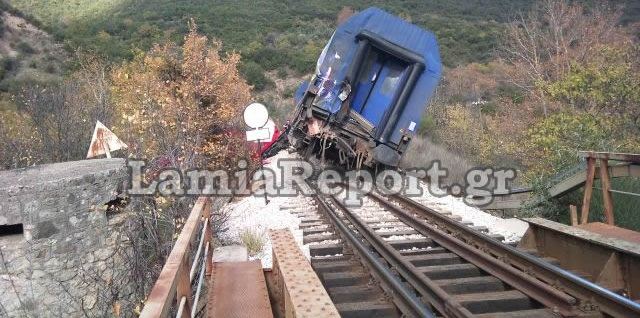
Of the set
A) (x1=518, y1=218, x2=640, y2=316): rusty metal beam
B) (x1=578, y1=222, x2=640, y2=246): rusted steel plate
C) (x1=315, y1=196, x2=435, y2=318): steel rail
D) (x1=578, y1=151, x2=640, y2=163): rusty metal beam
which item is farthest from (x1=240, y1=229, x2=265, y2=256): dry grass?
(x1=578, y1=151, x2=640, y2=163): rusty metal beam

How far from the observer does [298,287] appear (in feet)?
10.8

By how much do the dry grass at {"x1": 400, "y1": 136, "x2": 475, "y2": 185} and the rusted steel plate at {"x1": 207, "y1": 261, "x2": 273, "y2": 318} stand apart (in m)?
9.35

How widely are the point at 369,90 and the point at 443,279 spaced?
26.6 feet

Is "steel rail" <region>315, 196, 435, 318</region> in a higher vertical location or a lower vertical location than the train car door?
lower

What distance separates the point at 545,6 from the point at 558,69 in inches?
176

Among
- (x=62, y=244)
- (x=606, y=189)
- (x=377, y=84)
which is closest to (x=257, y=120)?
(x=377, y=84)

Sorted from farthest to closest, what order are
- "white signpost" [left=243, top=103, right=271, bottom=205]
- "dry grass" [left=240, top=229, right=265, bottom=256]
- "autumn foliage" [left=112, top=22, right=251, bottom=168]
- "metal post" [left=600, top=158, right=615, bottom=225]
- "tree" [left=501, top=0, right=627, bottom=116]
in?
Result: "tree" [left=501, top=0, right=627, bottom=116]
"autumn foliage" [left=112, top=22, right=251, bottom=168]
"white signpost" [left=243, top=103, right=271, bottom=205]
"dry grass" [left=240, top=229, right=265, bottom=256]
"metal post" [left=600, top=158, right=615, bottom=225]

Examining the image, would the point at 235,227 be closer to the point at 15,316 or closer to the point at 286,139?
the point at 15,316

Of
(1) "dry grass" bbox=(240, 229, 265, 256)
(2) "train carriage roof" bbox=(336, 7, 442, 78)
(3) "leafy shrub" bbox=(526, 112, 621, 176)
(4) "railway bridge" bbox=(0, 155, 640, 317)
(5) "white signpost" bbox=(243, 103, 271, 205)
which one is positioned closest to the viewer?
(4) "railway bridge" bbox=(0, 155, 640, 317)

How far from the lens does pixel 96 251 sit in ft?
30.0

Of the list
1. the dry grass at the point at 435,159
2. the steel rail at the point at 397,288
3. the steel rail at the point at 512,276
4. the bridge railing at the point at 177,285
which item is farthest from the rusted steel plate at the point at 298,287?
the dry grass at the point at 435,159

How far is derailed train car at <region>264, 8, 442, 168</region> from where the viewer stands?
12.5 metres

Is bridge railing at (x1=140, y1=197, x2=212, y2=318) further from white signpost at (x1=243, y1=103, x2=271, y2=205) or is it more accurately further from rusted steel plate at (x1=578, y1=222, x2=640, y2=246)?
white signpost at (x1=243, y1=103, x2=271, y2=205)

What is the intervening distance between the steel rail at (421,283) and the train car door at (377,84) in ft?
19.6
